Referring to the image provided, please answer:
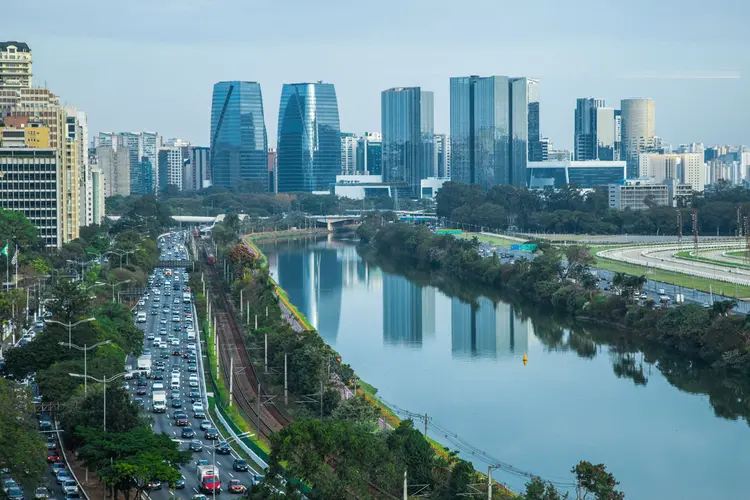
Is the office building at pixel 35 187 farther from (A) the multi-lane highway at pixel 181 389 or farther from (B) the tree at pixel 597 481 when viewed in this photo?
(B) the tree at pixel 597 481

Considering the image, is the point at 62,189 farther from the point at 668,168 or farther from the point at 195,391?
the point at 668,168

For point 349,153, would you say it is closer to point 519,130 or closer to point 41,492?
point 519,130

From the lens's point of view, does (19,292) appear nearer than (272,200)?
Yes

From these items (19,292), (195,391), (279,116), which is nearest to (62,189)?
(19,292)

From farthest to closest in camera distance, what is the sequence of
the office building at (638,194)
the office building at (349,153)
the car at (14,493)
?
the office building at (349,153) < the office building at (638,194) < the car at (14,493)

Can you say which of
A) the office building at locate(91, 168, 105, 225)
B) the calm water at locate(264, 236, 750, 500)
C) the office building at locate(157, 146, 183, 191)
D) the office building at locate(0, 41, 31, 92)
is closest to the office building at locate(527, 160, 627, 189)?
the office building at locate(91, 168, 105, 225)

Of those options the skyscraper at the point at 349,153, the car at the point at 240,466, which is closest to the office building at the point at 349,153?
the skyscraper at the point at 349,153

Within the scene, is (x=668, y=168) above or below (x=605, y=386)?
above

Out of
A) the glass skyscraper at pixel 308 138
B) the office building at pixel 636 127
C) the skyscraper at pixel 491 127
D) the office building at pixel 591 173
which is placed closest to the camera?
the office building at pixel 591 173
